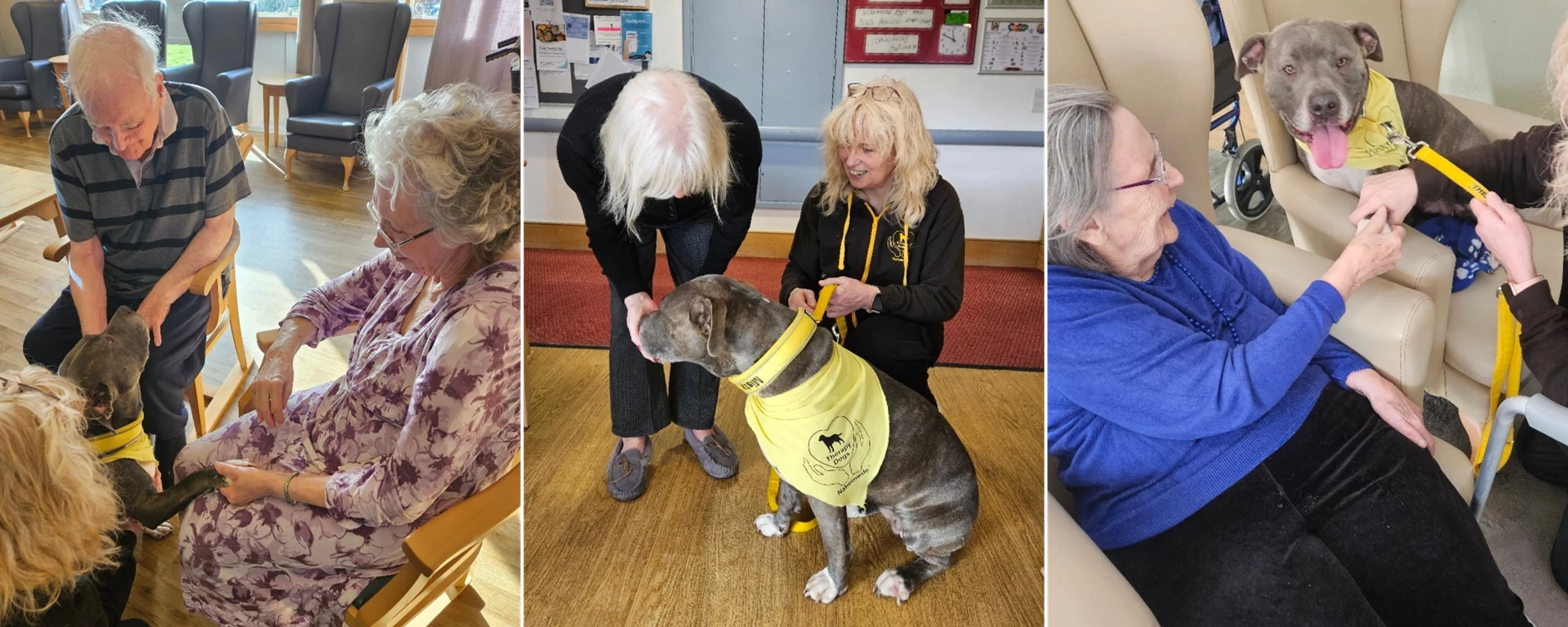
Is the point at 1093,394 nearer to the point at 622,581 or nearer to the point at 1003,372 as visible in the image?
the point at 1003,372

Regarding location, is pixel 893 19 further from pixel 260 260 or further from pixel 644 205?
pixel 260 260

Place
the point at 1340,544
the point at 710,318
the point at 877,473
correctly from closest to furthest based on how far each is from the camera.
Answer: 1. the point at 710,318
2. the point at 877,473
3. the point at 1340,544

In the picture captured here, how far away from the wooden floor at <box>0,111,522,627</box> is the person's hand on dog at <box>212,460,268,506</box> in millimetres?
80

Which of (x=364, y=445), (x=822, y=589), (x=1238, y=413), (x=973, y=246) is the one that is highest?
(x=973, y=246)

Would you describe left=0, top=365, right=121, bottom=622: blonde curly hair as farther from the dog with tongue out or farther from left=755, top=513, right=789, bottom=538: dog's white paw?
the dog with tongue out

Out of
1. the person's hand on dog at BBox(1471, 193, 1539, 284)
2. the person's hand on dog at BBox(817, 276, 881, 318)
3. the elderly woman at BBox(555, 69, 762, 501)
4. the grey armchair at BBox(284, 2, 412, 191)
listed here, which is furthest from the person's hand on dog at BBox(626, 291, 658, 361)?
the person's hand on dog at BBox(1471, 193, 1539, 284)

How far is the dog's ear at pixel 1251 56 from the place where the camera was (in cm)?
107

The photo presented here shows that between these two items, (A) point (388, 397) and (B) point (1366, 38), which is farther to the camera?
(A) point (388, 397)

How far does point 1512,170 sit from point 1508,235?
0.09 m

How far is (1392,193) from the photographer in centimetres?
105

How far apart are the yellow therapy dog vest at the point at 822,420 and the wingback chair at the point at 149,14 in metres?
0.84

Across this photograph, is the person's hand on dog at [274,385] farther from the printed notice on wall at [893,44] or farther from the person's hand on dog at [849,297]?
the printed notice on wall at [893,44]

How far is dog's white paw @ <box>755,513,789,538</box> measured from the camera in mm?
1060

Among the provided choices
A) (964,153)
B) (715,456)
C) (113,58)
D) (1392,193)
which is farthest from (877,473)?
(113,58)
